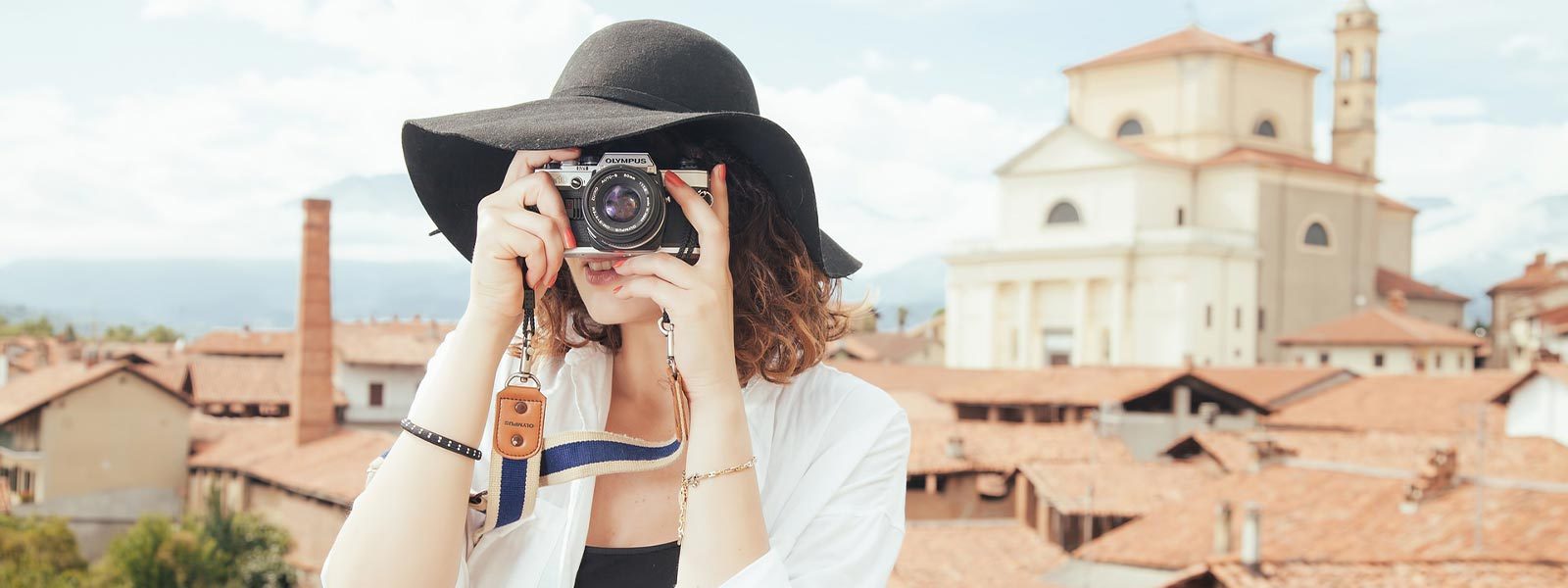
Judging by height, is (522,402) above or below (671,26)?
below

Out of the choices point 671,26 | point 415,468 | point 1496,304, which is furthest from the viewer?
point 1496,304

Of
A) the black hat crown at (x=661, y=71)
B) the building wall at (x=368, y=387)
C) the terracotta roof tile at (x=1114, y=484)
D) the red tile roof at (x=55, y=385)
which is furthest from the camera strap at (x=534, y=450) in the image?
the building wall at (x=368, y=387)

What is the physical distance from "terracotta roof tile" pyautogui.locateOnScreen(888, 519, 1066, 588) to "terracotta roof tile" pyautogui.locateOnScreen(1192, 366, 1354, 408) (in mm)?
7490

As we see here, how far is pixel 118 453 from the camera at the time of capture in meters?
31.4

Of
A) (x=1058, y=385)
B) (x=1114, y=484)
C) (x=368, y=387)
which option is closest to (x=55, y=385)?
(x=368, y=387)

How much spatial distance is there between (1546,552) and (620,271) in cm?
1275

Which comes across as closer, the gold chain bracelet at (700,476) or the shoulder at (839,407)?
the gold chain bracelet at (700,476)

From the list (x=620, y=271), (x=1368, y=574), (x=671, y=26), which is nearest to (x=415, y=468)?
(x=620, y=271)

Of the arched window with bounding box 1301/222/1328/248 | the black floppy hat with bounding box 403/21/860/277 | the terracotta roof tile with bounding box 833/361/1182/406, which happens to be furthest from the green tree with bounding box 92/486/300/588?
the arched window with bounding box 1301/222/1328/248

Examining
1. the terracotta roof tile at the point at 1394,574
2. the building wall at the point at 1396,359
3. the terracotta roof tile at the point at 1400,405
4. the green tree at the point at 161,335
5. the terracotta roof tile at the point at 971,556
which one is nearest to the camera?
the terracotta roof tile at the point at 1394,574

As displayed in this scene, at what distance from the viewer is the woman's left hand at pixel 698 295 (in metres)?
1.29

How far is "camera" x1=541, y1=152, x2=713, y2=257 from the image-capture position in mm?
1299

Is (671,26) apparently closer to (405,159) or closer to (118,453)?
(405,159)

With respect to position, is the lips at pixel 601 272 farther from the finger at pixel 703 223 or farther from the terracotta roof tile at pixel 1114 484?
the terracotta roof tile at pixel 1114 484
